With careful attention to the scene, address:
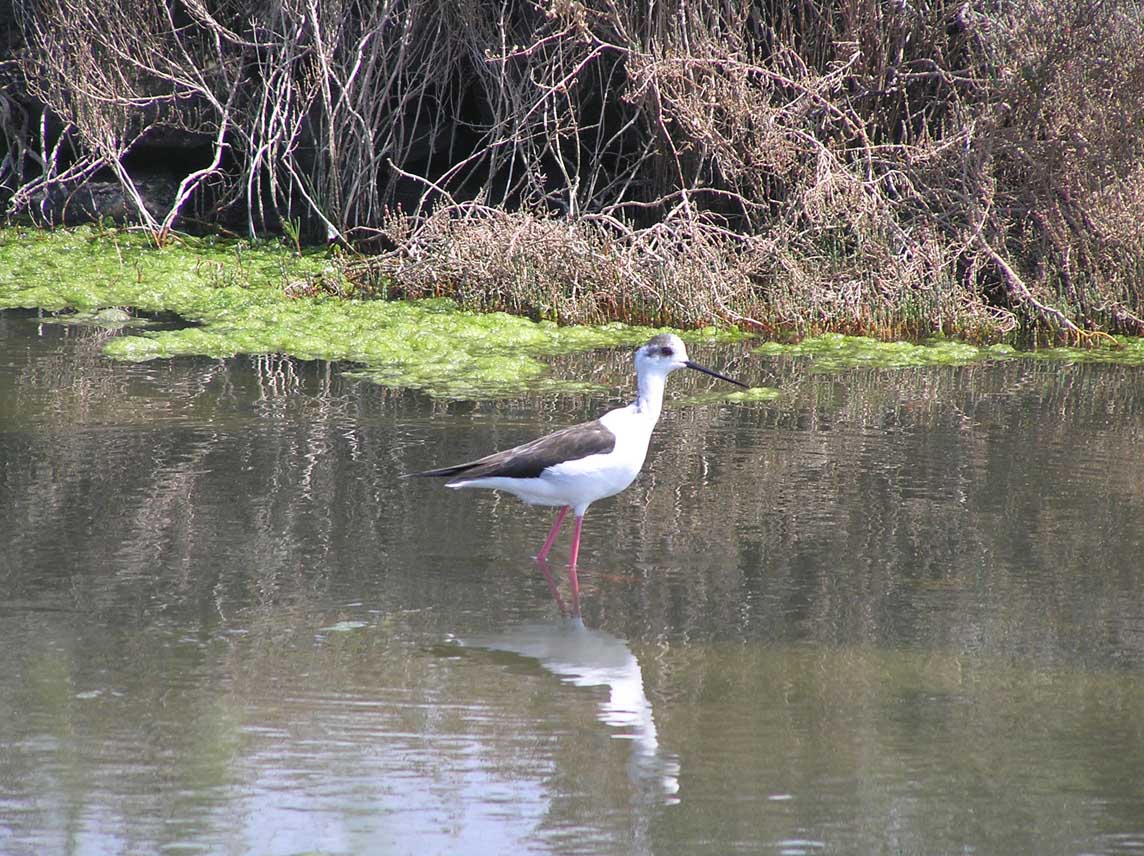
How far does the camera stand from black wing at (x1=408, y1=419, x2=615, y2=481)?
6.16 metres

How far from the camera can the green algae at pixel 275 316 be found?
10219 millimetres

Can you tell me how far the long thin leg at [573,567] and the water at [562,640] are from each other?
6 centimetres

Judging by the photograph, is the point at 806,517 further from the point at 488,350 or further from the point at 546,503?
the point at 488,350

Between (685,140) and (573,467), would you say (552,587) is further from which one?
(685,140)

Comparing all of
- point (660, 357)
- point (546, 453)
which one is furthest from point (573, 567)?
point (660, 357)

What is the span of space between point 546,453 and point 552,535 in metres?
0.45

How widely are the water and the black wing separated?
0.38 metres

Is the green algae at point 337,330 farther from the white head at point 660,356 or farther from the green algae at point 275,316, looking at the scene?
the white head at point 660,356

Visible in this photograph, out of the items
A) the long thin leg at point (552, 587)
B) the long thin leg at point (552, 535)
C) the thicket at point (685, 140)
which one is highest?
the thicket at point (685, 140)

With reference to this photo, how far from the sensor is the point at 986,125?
12.1 m

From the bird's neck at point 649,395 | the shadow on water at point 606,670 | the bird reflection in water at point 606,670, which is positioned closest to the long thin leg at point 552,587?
the bird reflection in water at point 606,670

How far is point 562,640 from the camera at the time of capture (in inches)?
211

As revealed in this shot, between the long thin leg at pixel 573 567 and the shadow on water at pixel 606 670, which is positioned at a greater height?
the long thin leg at pixel 573 567

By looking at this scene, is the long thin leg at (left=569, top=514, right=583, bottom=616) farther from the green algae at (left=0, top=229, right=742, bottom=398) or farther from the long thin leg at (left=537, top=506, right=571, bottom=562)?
the green algae at (left=0, top=229, right=742, bottom=398)
